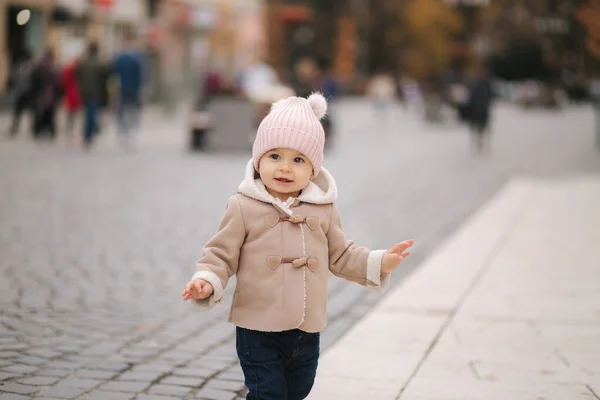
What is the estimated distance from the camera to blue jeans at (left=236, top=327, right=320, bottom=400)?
12.7ft

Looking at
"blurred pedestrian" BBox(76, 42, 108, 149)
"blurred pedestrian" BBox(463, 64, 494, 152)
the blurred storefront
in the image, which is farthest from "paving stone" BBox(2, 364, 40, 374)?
the blurred storefront

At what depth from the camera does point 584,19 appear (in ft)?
65.1

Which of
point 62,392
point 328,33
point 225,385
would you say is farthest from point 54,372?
point 328,33

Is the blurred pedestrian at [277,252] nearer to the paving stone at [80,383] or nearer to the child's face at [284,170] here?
the child's face at [284,170]

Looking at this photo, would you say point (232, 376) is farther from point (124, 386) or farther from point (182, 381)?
point (124, 386)

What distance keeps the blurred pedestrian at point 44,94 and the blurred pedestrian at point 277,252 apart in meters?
18.4

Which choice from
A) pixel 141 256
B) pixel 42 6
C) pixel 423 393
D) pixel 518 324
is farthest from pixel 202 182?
pixel 42 6

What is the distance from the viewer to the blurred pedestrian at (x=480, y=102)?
23.0 m

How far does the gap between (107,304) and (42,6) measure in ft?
98.1

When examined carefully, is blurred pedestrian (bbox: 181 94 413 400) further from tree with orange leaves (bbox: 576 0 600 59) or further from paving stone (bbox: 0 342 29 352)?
tree with orange leaves (bbox: 576 0 600 59)

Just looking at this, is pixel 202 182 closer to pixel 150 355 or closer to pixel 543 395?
pixel 150 355

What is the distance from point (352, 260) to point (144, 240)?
5.75 metres

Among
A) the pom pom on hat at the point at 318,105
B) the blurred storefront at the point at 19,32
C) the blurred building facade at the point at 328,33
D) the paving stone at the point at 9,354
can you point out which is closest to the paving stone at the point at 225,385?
the paving stone at the point at 9,354

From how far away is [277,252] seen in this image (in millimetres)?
3875
